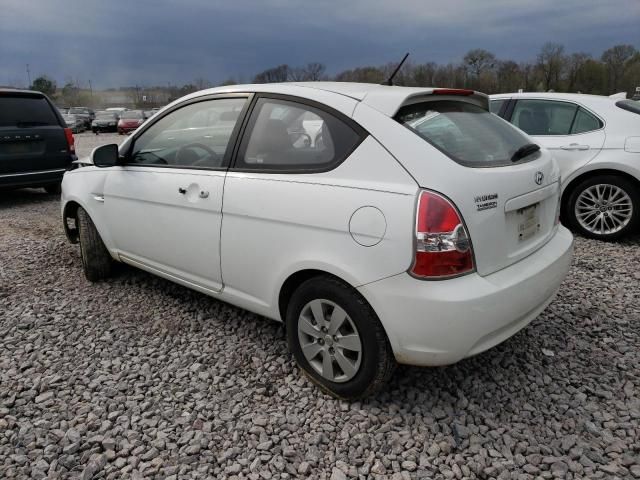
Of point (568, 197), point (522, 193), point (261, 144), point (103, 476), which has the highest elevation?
point (261, 144)

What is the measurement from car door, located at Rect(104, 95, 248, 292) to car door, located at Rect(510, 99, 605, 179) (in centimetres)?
391

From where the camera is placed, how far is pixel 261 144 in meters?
2.94

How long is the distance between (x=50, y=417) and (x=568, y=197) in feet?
17.8

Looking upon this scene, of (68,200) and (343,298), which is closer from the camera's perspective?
(343,298)

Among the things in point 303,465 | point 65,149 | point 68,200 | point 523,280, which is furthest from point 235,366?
point 65,149

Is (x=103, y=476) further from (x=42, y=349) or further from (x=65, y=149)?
(x=65, y=149)

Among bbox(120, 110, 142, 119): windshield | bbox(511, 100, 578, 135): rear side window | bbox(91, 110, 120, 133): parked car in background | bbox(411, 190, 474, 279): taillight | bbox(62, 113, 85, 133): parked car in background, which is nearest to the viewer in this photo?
bbox(411, 190, 474, 279): taillight

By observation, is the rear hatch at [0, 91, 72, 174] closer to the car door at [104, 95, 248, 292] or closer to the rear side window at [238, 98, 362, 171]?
the car door at [104, 95, 248, 292]

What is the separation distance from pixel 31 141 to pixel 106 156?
15.8 feet

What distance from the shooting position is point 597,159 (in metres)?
5.45

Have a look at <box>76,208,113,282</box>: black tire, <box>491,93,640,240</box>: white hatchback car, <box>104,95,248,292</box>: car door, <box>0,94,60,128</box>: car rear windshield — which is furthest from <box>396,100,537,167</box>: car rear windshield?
<box>0,94,60,128</box>: car rear windshield

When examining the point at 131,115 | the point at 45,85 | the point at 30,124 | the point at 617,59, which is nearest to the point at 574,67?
the point at 617,59

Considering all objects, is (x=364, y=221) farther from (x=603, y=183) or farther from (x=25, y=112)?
(x=25, y=112)

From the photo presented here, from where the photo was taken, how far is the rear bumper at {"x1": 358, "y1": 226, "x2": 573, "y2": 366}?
2.23 m
